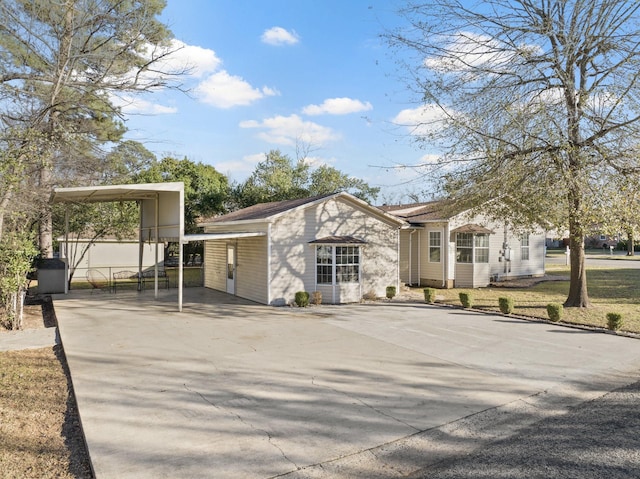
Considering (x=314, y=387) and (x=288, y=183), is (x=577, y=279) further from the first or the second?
(x=288, y=183)

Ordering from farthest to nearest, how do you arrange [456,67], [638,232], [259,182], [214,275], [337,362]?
[259,182], [214,275], [456,67], [638,232], [337,362]

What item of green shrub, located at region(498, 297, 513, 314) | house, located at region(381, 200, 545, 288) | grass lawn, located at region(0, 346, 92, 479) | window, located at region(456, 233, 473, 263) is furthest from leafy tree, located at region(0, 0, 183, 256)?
window, located at region(456, 233, 473, 263)

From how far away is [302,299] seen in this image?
1359 cm

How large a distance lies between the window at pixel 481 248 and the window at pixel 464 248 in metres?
0.27

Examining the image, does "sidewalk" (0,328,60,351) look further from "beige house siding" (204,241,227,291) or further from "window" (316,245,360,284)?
"window" (316,245,360,284)

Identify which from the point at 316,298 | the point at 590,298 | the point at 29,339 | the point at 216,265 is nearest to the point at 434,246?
the point at 590,298

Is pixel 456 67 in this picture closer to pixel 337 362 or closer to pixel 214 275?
pixel 337 362

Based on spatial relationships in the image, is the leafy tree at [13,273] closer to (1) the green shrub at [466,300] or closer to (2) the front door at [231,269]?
(2) the front door at [231,269]

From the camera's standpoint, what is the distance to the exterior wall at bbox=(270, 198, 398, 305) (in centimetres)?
1388

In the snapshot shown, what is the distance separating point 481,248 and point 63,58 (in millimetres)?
17310

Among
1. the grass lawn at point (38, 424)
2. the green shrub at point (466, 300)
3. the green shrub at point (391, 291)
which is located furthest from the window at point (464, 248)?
the grass lawn at point (38, 424)

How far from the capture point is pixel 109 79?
35.7 feet

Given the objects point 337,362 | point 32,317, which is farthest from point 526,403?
point 32,317

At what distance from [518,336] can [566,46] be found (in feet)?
24.9
